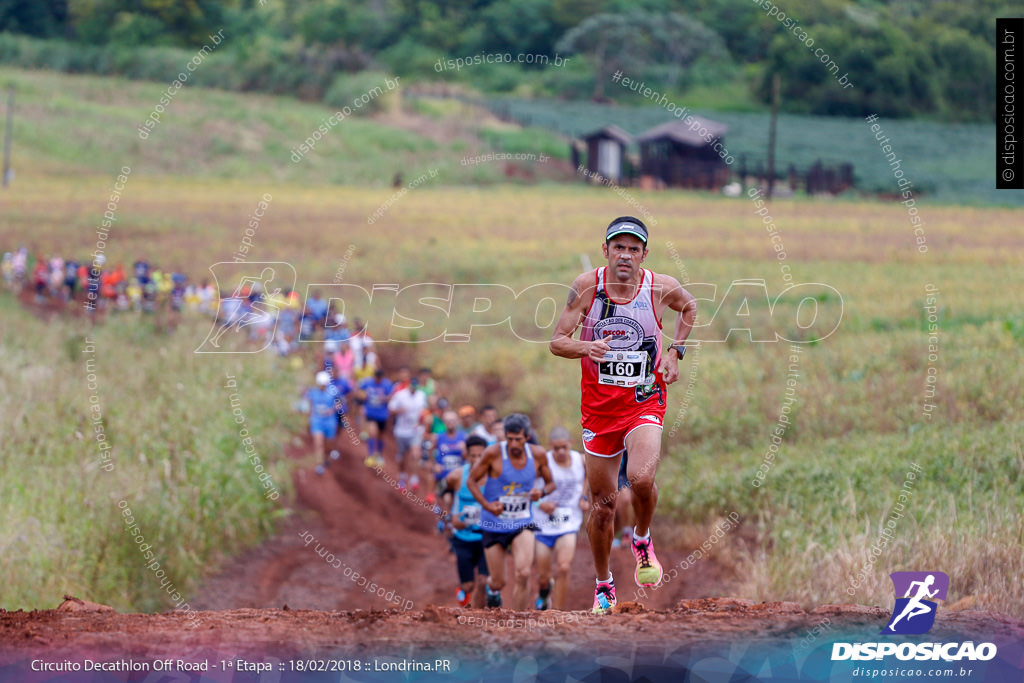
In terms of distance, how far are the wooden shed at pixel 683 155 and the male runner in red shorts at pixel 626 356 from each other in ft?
144

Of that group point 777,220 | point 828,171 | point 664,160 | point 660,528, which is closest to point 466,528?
point 660,528

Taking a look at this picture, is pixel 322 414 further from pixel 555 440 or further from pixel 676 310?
pixel 676 310

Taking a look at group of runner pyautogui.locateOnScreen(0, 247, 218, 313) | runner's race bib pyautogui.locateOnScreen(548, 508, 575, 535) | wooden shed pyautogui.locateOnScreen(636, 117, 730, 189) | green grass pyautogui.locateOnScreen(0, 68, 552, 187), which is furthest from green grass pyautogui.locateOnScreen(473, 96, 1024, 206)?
runner's race bib pyautogui.locateOnScreen(548, 508, 575, 535)

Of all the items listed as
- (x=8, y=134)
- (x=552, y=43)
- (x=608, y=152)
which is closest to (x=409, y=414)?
(x=8, y=134)

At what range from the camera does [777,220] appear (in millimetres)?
37156

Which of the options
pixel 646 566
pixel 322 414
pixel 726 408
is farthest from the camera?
pixel 322 414

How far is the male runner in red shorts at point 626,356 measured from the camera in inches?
305

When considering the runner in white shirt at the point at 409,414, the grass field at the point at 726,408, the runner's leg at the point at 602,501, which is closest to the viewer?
the runner's leg at the point at 602,501

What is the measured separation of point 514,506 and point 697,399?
7816 millimetres

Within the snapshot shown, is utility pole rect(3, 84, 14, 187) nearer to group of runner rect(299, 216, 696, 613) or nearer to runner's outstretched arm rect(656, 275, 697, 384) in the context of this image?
group of runner rect(299, 216, 696, 613)

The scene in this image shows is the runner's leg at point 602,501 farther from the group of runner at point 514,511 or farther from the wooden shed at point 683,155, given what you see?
the wooden shed at point 683,155

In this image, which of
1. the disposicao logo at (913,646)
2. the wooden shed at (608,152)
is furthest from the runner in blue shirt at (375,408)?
the wooden shed at (608,152)

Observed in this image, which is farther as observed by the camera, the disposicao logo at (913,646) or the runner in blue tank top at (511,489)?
the runner in blue tank top at (511,489)

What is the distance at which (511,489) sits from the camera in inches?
432
